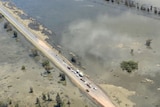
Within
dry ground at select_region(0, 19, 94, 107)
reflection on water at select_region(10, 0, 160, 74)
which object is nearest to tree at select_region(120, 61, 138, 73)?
reflection on water at select_region(10, 0, 160, 74)

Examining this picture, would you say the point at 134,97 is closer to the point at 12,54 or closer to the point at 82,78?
the point at 82,78

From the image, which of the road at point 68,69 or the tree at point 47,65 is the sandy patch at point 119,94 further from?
the tree at point 47,65

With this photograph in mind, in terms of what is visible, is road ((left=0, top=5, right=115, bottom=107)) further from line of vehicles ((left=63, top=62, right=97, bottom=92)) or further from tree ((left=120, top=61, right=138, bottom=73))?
tree ((left=120, top=61, right=138, bottom=73))

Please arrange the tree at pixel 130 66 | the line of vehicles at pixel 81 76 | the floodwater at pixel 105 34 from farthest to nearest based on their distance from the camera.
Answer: the floodwater at pixel 105 34
the tree at pixel 130 66
the line of vehicles at pixel 81 76

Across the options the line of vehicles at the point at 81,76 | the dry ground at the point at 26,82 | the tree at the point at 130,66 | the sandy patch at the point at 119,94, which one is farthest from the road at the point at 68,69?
the tree at the point at 130,66

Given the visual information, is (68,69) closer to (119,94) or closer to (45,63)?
(45,63)

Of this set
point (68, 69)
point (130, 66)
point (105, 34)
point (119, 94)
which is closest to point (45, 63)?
point (68, 69)

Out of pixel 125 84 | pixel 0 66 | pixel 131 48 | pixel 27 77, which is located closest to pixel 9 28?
pixel 0 66
